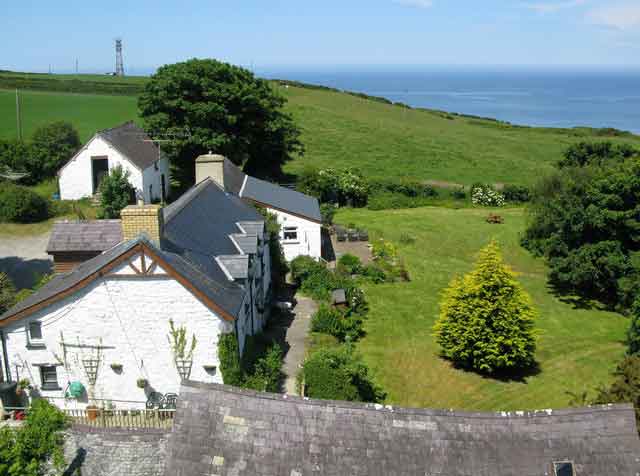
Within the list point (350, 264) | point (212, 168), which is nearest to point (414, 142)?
point (350, 264)

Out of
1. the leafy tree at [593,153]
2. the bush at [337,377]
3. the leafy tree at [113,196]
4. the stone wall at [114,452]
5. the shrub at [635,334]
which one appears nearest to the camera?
the stone wall at [114,452]

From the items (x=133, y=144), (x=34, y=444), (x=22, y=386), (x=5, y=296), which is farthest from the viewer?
(x=133, y=144)

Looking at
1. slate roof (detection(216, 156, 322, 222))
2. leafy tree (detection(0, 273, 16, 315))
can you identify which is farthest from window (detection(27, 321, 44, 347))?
slate roof (detection(216, 156, 322, 222))

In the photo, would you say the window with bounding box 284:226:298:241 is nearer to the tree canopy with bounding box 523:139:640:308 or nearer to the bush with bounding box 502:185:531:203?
the tree canopy with bounding box 523:139:640:308

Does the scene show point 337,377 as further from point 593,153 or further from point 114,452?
point 593,153

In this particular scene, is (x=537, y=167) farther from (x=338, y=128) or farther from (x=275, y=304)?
(x=275, y=304)

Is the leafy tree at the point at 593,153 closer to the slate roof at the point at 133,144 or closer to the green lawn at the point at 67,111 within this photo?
the slate roof at the point at 133,144

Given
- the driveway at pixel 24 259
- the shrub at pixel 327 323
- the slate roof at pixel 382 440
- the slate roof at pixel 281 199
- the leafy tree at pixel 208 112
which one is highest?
the leafy tree at pixel 208 112

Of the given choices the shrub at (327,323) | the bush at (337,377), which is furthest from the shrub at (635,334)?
the shrub at (327,323)
